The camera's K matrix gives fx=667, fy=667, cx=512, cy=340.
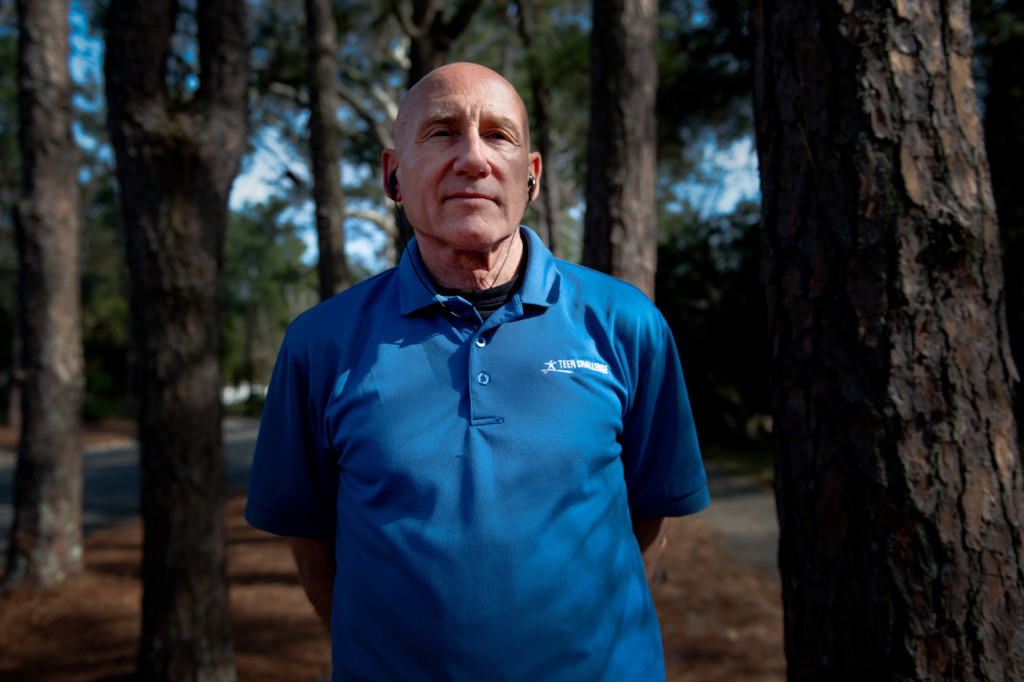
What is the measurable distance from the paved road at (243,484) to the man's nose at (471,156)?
5.87 metres

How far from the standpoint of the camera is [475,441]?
5.15 ft

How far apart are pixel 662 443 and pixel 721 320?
12862 mm

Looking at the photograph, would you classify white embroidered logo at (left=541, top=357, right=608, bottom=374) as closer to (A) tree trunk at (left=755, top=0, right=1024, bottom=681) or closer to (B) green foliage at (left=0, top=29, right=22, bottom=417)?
(A) tree trunk at (left=755, top=0, right=1024, bottom=681)

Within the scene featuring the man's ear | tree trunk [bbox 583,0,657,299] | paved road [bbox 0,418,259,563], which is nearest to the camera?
the man's ear

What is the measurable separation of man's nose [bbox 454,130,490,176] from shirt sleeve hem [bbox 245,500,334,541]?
1.05 meters

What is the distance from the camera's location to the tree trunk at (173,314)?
11.8 feet

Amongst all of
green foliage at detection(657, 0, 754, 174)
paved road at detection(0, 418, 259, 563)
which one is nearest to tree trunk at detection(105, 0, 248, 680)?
paved road at detection(0, 418, 259, 563)

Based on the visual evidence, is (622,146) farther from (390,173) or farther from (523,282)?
(523,282)

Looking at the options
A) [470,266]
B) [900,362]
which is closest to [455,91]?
[470,266]

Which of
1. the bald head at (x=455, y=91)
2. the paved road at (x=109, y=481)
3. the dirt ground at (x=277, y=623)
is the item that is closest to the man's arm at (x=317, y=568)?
the bald head at (x=455, y=91)

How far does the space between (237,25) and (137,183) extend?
1.13 meters

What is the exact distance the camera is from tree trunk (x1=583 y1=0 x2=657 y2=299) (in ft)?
16.4

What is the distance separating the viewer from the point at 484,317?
1.80m

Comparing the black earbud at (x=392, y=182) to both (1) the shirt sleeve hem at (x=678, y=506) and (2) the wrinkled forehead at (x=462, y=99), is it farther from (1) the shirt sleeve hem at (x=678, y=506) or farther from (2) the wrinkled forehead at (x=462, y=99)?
(1) the shirt sleeve hem at (x=678, y=506)
